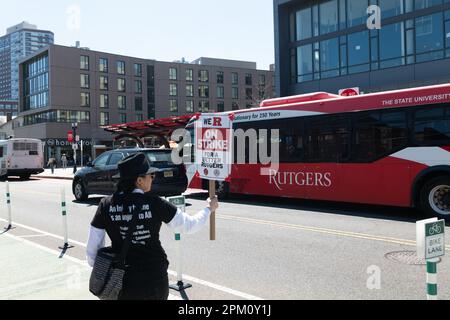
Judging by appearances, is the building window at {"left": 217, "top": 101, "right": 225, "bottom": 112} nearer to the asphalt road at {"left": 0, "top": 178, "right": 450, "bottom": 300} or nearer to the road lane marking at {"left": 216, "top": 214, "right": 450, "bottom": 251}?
the asphalt road at {"left": 0, "top": 178, "right": 450, "bottom": 300}

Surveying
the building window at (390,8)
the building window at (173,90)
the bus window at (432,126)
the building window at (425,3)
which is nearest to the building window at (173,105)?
the building window at (173,90)

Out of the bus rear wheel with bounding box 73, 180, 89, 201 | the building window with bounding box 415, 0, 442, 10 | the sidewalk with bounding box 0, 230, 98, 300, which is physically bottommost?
the sidewalk with bounding box 0, 230, 98, 300

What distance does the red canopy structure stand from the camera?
2044 centimetres

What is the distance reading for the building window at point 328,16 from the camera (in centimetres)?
3153

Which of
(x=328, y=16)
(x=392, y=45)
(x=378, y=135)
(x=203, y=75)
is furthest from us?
(x=203, y=75)

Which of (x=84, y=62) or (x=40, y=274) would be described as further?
(x=84, y=62)

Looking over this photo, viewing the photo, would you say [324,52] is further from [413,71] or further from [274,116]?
[274,116]

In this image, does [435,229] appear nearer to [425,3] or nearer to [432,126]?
[432,126]

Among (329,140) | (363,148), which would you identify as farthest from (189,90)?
(363,148)

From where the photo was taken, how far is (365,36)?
29.5 metres

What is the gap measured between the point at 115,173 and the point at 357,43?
21617 mm

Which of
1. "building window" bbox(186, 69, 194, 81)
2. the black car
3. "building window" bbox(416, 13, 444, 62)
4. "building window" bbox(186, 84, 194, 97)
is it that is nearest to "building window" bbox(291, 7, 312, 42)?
"building window" bbox(416, 13, 444, 62)

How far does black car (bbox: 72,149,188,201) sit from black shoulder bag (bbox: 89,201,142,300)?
1002 cm

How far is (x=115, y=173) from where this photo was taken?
13945mm
